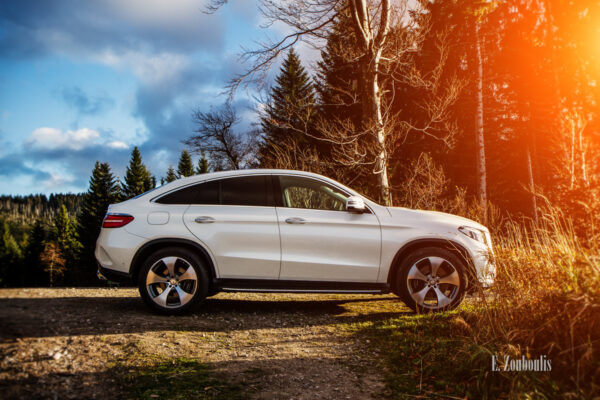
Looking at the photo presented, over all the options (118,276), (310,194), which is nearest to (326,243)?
(310,194)

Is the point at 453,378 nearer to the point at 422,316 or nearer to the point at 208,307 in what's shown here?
the point at 422,316

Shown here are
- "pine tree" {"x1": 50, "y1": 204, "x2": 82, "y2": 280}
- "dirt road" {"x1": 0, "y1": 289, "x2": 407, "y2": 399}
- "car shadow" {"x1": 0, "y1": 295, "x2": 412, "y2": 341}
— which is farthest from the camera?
"pine tree" {"x1": 50, "y1": 204, "x2": 82, "y2": 280}

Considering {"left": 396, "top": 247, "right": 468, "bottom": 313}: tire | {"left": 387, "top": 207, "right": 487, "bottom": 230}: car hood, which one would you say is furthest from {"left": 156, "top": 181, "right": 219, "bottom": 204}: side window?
{"left": 396, "top": 247, "right": 468, "bottom": 313}: tire

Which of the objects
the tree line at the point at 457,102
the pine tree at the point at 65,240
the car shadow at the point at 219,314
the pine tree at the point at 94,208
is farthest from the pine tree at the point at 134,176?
the car shadow at the point at 219,314

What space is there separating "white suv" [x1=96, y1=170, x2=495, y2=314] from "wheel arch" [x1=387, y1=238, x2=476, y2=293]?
1 cm

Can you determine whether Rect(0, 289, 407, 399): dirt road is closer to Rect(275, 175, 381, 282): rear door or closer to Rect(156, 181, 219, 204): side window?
Rect(275, 175, 381, 282): rear door

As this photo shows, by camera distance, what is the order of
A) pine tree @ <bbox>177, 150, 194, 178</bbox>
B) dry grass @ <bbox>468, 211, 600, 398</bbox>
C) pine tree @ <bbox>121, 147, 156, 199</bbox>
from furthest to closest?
pine tree @ <bbox>177, 150, 194, 178</bbox>
pine tree @ <bbox>121, 147, 156, 199</bbox>
dry grass @ <bbox>468, 211, 600, 398</bbox>

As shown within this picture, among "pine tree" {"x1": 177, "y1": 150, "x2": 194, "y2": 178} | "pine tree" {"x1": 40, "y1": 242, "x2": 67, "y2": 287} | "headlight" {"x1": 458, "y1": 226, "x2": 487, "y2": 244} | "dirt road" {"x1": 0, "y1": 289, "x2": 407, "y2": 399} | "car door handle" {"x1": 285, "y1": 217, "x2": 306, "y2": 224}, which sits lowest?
"pine tree" {"x1": 40, "y1": 242, "x2": 67, "y2": 287}

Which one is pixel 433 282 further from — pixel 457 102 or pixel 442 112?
pixel 457 102

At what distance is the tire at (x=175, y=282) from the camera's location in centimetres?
535

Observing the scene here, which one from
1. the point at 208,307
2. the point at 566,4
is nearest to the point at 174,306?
the point at 208,307

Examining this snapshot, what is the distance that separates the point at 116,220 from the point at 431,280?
13.3 feet

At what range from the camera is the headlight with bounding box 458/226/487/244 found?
224 inches

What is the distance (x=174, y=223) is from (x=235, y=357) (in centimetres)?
197
